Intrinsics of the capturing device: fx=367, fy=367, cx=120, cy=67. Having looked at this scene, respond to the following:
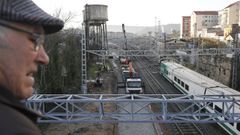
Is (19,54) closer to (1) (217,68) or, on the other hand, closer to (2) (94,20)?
(1) (217,68)

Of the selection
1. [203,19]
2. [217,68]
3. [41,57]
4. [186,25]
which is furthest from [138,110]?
[186,25]

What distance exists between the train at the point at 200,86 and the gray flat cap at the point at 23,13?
→ 621 inches

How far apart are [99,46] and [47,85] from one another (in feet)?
93.5

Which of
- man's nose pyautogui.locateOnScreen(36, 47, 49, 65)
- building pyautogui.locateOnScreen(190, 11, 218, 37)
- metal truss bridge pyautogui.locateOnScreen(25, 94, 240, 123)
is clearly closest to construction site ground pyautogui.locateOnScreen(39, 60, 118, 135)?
metal truss bridge pyautogui.locateOnScreen(25, 94, 240, 123)

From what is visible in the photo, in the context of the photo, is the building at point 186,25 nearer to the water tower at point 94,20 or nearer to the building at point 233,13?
the building at point 233,13

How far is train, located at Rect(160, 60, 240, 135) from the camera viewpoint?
58.5 feet

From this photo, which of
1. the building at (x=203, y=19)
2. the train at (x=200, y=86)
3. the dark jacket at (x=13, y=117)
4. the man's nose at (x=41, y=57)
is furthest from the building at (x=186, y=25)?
the dark jacket at (x=13, y=117)

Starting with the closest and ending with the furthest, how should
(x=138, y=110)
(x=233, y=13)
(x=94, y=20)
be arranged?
(x=138, y=110) < (x=94, y=20) < (x=233, y=13)

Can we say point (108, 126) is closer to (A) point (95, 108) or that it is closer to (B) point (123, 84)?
(A) point (95, 108)

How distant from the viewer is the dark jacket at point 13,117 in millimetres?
782

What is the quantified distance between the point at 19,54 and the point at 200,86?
2273 cm

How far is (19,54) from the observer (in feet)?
3.18

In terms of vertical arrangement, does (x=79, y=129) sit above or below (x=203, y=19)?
below

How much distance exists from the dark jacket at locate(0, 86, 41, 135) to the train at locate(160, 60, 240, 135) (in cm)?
1585
